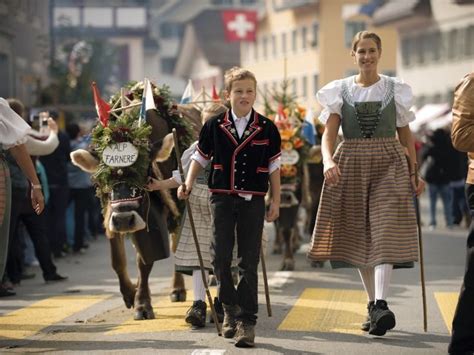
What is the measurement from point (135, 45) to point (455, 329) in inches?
3403

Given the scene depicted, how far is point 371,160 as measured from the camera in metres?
10.0

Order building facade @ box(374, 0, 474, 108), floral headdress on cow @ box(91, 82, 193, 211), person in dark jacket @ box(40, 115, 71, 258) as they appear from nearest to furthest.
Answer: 1. floral headdress on cow @ box(91, 82, 193, 211)
2. person in dark jacket @ box(40, 115, 71, 258)
3. building facade @ box(374, 0, 474, 108)

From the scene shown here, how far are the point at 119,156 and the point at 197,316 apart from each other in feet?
4.37

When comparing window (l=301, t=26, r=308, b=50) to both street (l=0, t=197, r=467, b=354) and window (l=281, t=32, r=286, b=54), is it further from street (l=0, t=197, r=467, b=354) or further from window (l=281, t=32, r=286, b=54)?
street (l=0, t=197, r=467, b=354)

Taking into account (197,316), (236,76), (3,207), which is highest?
(236,76)

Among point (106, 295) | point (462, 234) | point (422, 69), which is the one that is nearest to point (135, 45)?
point (422, 69)

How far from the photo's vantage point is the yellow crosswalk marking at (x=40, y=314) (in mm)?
10840

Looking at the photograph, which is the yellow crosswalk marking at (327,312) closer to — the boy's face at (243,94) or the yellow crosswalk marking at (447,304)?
the yellow crosswalk marking at (447,304)

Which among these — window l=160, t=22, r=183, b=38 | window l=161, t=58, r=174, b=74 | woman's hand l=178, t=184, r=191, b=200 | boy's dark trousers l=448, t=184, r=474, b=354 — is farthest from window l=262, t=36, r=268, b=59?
boy's dark trousers l=448, t=184, r=474, b=354

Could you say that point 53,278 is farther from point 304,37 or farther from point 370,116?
point 304,37

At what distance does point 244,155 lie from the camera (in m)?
9.58

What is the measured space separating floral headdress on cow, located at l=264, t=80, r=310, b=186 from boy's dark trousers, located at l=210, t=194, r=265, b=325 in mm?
6690

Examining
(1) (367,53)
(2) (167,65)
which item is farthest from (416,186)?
(2) (167,65)

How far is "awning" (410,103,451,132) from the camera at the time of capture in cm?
5177
